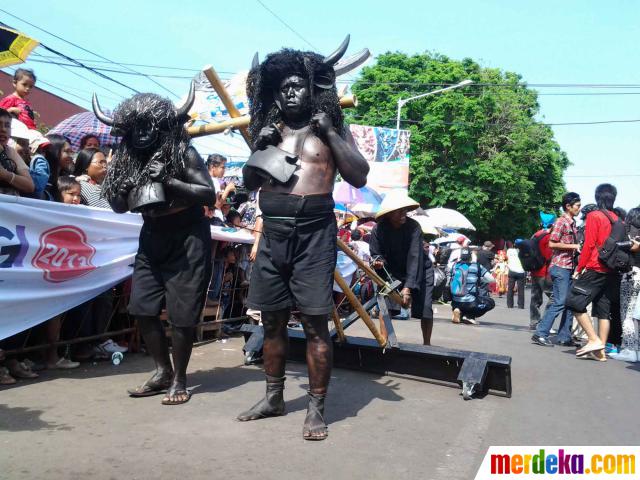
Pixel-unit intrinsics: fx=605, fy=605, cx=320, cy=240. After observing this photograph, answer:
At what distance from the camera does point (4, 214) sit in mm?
4285

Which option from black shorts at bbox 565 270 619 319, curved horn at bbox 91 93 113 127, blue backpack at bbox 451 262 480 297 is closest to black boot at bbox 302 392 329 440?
curved horn at bbox 91 93 113 127

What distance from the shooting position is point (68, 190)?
204 inches

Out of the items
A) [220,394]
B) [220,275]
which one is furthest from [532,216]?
[220,394]

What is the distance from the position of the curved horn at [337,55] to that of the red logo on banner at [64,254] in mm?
2505

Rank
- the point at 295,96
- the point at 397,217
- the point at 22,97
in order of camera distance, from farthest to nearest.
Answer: the point at 22,97
the point at 397,217
the point at 295,96

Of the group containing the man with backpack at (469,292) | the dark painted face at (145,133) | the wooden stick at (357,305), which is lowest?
the man with backpack at (469,292)

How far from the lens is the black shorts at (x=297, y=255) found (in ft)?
11.6

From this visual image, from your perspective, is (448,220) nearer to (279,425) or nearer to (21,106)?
(21,106)

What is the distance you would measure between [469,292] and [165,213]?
780cm

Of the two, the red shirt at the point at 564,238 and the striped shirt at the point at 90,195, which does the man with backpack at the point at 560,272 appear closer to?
the red shirt at the point at 564,238

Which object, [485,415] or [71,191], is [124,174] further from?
[485,415]

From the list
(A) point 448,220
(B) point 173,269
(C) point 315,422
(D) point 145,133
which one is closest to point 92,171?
(D) point 145,133

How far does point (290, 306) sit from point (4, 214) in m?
2.21

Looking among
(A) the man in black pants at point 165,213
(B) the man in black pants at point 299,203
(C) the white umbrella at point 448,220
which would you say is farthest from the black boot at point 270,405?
(C) the white umbrella at point 448,220
